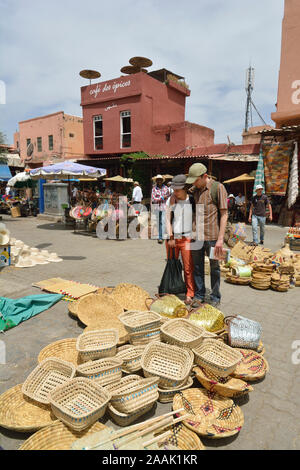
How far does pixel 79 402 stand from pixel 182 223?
8.14ft

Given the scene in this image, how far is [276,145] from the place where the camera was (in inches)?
477

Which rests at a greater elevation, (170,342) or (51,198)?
(51,198)

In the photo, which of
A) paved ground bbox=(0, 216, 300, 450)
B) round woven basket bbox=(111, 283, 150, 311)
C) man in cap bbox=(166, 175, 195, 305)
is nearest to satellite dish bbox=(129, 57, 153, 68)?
paved ground bbox=(0, 216, 300, 450)

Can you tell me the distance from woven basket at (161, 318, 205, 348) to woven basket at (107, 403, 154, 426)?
68 cm

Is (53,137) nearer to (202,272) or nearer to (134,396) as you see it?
(202,272)

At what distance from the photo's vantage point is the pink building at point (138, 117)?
17.9 m

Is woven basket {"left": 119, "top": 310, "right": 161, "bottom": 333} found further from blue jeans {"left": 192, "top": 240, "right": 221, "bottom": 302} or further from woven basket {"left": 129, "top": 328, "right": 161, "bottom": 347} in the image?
blue jeans {"left": 192, "top": 240, "right": 221, "bottom": 302}

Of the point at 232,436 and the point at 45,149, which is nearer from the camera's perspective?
the point at 232,436

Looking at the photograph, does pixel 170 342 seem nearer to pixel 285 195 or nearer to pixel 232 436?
pixel 232 436

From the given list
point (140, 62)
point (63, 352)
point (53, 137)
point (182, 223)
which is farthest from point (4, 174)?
point (63, 352)

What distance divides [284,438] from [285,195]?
11907 millimetres

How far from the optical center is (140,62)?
18328 millimetres
